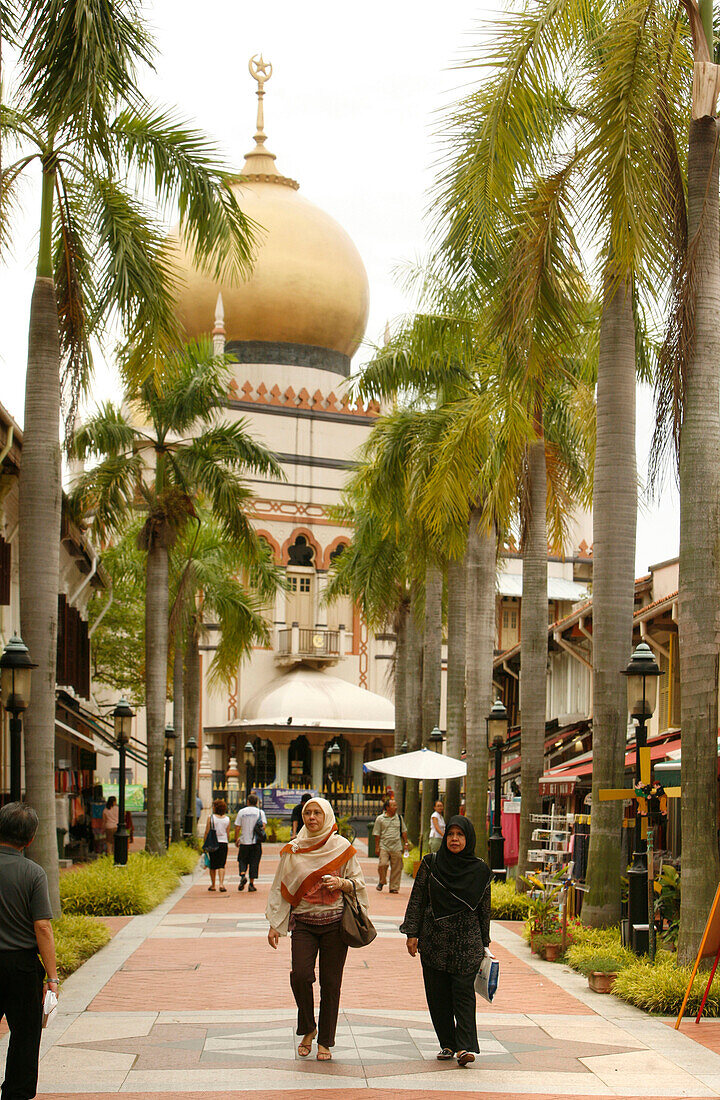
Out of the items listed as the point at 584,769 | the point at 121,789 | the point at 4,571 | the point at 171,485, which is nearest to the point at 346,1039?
the point at 584,769

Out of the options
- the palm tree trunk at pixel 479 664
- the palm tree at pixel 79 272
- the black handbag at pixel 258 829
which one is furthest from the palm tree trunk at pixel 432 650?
the palm tree at pixel 79 272

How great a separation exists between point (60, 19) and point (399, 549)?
71.5ft

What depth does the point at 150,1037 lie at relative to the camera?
9875 mm

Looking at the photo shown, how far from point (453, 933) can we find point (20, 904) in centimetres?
308

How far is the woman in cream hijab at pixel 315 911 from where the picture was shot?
8.99 meters

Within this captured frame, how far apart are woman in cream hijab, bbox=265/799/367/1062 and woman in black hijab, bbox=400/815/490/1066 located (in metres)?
0.44

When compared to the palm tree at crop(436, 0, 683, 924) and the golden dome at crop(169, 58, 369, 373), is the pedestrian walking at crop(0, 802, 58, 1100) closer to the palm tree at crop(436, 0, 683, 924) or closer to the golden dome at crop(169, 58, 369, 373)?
the palm tree at crop(436, 0, 683, 924)

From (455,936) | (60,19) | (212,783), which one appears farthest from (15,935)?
(212,783)

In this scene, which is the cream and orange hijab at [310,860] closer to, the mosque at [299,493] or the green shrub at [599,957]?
the green shrub at [599,957]

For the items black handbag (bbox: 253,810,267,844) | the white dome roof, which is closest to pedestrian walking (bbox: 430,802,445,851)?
black handbag (bbox: 253,810,267,844)

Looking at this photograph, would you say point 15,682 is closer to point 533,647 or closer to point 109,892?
point 109,892

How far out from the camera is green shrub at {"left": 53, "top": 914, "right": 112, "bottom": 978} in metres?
13.1

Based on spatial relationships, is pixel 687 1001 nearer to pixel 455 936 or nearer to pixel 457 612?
pixel 455 936

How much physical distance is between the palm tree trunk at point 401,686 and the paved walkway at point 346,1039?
66.8ft
